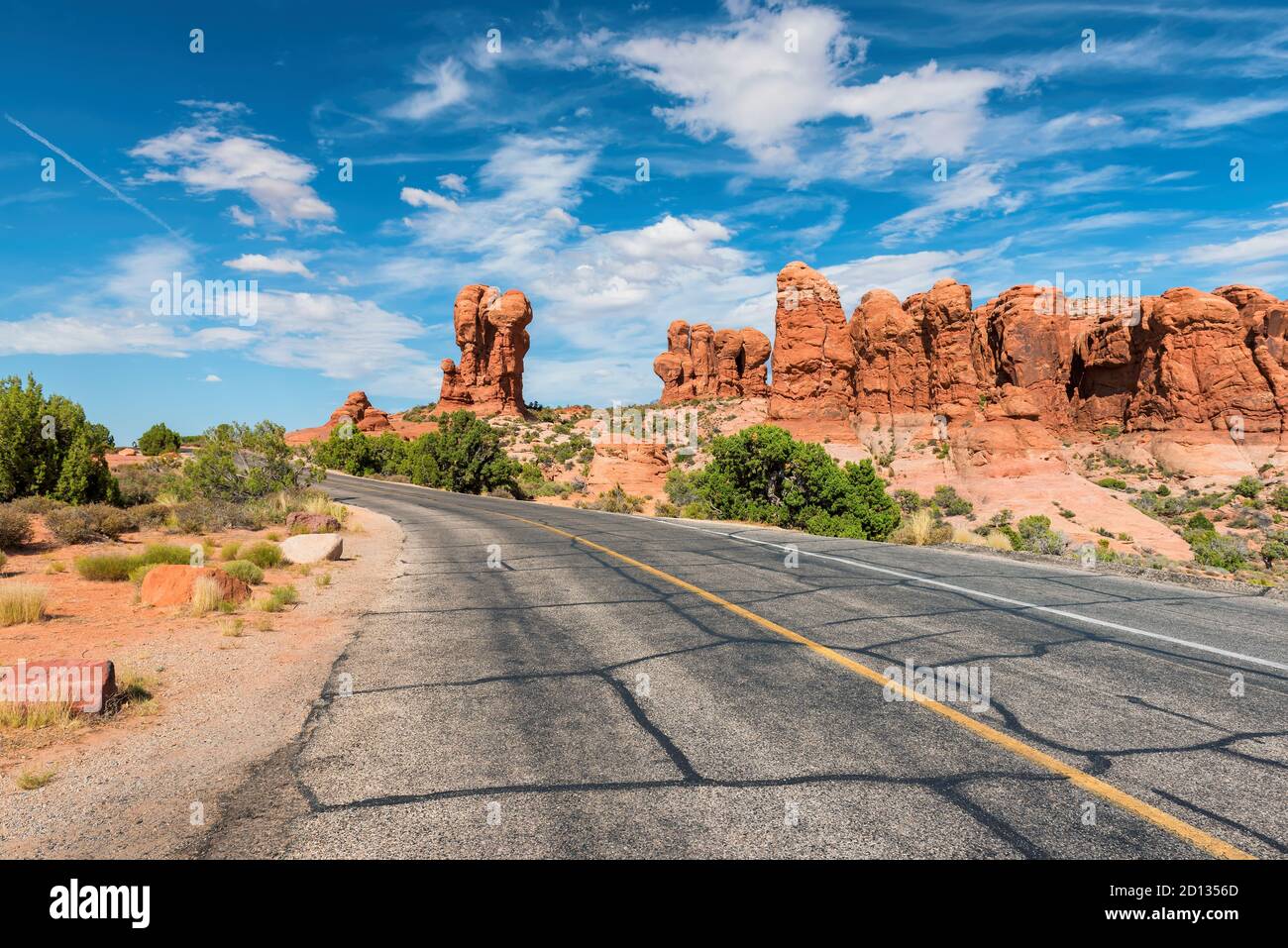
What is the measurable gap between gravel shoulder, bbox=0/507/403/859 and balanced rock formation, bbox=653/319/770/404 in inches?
3664

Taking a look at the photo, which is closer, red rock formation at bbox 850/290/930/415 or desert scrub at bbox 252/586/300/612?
desert scrub at bbox 252/586/300/612

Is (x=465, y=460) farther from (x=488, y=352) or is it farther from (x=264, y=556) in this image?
(x=488, y=352)

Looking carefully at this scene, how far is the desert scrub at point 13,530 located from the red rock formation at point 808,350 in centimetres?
5061

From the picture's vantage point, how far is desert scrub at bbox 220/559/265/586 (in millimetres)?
10336

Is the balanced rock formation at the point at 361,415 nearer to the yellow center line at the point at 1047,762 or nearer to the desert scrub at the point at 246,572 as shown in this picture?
the desert scrub at the point at 246,572

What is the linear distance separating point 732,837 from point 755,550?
414 inches

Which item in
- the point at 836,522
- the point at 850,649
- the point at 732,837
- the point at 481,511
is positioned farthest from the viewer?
the point at 481,511

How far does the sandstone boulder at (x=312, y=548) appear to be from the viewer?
1252 cm

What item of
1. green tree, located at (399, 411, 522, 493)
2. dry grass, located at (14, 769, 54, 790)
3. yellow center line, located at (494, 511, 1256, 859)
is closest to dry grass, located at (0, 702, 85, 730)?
dry grass, located at (14, 769, 54, 790)

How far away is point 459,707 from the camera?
4883 millimetres

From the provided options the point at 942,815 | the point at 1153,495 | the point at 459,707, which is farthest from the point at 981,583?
the point at 1153,495

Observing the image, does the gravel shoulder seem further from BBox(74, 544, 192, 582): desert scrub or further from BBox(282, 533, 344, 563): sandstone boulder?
BBox(282, 533, 344, 563): sandstone boulder

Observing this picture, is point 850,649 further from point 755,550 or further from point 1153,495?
point 1153,495

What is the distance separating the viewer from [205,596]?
8.47 m
